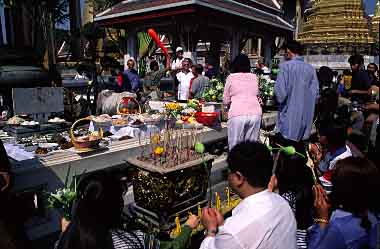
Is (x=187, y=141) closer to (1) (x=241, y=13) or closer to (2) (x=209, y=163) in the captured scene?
(2) (x=209, y=163)

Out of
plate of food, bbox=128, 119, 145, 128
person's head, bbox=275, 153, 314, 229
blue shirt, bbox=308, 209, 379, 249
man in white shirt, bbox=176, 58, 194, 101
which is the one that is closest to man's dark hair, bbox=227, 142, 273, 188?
blue shirt, bbox=308, 209, 379, 249

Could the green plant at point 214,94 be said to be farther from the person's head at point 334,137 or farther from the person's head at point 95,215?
the person's head at point 95,215

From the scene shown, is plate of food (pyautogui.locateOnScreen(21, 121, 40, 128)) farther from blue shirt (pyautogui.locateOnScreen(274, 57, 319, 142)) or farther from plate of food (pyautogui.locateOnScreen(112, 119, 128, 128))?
blue shirt (pyautogui.locateOnScreen(274, 57, 319, 142))

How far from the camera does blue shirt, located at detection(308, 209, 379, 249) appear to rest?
1962mm

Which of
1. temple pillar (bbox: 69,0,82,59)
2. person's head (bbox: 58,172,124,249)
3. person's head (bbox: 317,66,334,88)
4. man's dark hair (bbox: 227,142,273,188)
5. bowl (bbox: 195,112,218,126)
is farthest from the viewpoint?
temple pillar (bbox: 69,0,82,59)

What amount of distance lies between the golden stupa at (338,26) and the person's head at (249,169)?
16176 mm

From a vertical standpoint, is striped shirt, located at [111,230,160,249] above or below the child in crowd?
below

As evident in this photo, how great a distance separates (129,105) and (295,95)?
2.65 meters

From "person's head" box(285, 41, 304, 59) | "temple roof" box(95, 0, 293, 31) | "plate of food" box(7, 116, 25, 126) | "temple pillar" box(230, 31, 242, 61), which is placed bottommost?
"plate of food" box(7, 116, 25, 126)

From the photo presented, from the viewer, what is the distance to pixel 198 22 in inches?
453

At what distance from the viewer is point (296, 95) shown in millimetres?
4445

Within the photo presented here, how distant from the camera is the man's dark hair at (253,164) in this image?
6.33ft

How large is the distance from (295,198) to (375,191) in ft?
4.50

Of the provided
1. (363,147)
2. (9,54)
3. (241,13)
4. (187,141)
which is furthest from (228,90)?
(241,13)
